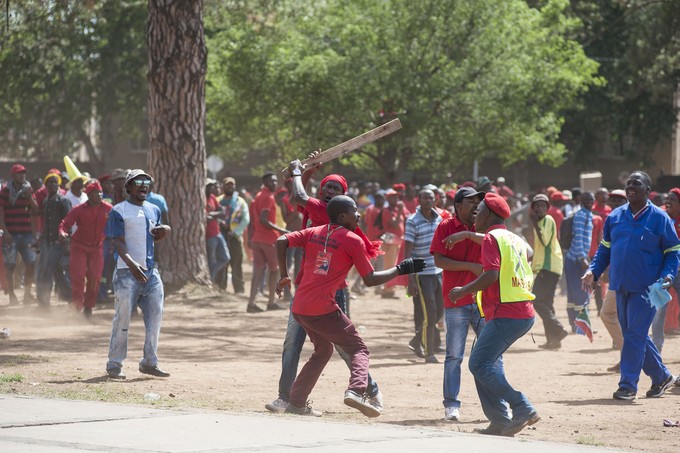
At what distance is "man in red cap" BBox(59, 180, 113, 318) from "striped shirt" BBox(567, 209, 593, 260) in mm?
5929

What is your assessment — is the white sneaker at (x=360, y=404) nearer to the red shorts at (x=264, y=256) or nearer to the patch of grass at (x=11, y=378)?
the patch of grass at (x=11, y=378)

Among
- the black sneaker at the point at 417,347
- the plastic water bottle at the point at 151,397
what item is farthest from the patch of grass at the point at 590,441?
the black sneaker at the point at 417,347

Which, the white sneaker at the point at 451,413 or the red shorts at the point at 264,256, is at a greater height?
the red shorts at the point at 264,256

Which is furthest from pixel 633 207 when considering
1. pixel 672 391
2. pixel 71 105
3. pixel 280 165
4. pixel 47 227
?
pixel 71 105

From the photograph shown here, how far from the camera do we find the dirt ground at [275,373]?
891 centimetres

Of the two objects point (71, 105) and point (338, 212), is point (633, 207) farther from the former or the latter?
point (71, 105)

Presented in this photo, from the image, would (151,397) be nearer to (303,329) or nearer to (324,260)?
(303,329)

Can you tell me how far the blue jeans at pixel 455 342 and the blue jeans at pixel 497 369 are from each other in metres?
0.78

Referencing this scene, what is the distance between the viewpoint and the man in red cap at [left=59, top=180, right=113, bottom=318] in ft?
50.7

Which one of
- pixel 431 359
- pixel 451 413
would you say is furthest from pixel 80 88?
pixel 451 413

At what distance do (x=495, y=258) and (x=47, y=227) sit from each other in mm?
10097

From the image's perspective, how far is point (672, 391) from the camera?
1074 cm

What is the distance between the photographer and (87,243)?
51.0 feet

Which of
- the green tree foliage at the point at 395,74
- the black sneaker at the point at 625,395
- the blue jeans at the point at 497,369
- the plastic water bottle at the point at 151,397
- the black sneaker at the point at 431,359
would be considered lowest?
the plastic water bottle at the point at 151,397
